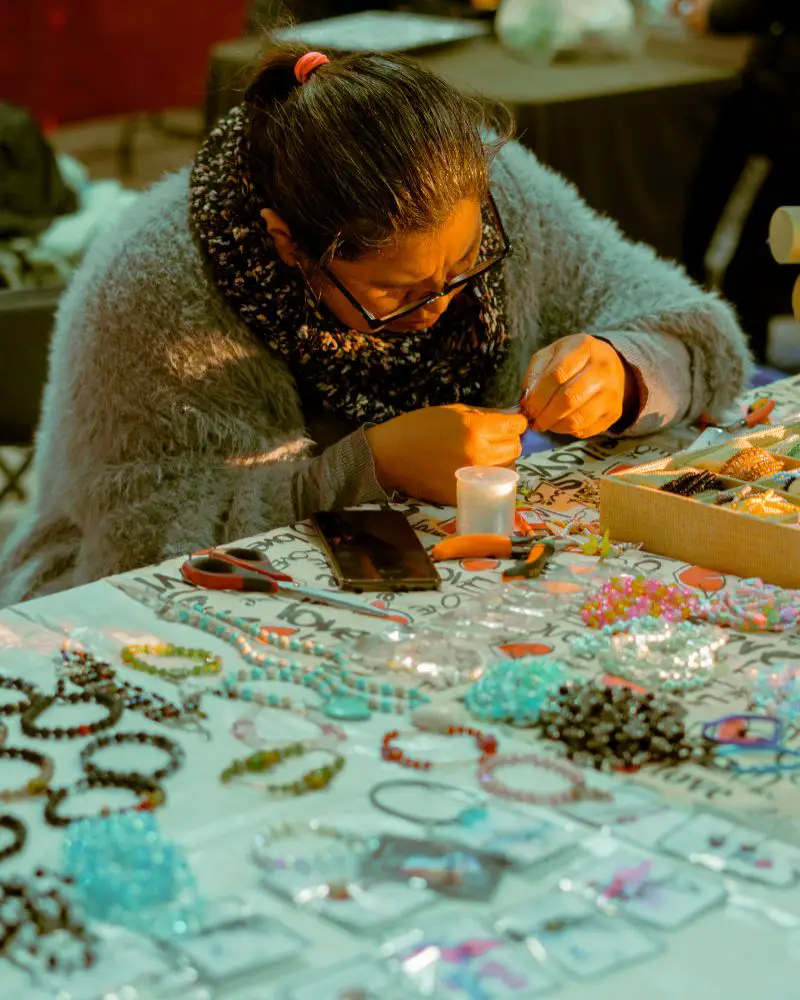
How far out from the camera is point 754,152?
11.8 feet

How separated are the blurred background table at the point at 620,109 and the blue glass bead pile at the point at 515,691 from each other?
230 cm

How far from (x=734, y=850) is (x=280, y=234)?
0.87 m

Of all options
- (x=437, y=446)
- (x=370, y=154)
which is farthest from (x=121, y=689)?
(x=370, y=154)

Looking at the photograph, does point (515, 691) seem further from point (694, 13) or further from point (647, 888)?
point (694, 13)

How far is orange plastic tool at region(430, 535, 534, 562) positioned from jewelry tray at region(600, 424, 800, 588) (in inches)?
4.1

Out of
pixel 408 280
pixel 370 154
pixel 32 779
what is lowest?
pixel 32 779

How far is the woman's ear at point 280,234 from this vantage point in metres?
1.48

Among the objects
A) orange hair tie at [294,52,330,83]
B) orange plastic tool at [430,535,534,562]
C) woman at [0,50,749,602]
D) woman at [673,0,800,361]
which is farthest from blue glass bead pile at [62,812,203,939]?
woman at [673,0,800,361]

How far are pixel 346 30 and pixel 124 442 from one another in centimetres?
238

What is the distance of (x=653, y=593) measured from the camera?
121 centimetres

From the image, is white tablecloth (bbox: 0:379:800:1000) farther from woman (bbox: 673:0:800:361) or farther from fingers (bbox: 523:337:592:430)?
woman (bbox: 673:0:800:361)

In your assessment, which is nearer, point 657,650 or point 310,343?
point 657,650

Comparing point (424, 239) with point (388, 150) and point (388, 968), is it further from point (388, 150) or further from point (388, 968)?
point (388, 968)

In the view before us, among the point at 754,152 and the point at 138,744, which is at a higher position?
the point at 754,152
